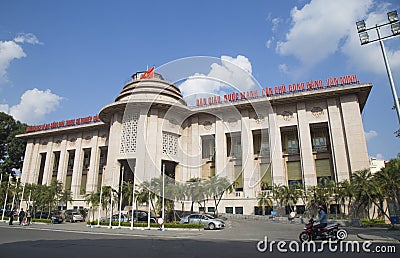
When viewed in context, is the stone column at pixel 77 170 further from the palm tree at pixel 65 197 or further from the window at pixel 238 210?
the window at pixel 238 210

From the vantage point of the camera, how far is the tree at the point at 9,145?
152ft

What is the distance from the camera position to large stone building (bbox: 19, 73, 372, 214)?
30656mm

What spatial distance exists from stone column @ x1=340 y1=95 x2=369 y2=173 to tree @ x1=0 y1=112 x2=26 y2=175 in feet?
163

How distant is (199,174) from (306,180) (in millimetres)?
12708

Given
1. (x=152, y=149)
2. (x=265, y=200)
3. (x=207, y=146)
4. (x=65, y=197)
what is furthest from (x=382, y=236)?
(x=65, y=197)

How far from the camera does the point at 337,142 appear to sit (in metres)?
30.4

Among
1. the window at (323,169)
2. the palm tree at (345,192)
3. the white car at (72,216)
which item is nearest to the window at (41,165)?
the white car at (72,216)

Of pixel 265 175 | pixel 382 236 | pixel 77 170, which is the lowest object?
pixel 382 236

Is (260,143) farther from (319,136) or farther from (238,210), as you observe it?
(238,210)

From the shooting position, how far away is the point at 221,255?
7371 mm

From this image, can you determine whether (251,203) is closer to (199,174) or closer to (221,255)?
(199,174)

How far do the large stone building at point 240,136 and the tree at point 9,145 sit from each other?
17.3 m

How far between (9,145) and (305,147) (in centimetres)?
4644

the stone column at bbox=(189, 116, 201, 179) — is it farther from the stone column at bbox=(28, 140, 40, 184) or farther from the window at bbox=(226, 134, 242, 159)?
the stone column at bbox=(28, 140, 40, 184)
